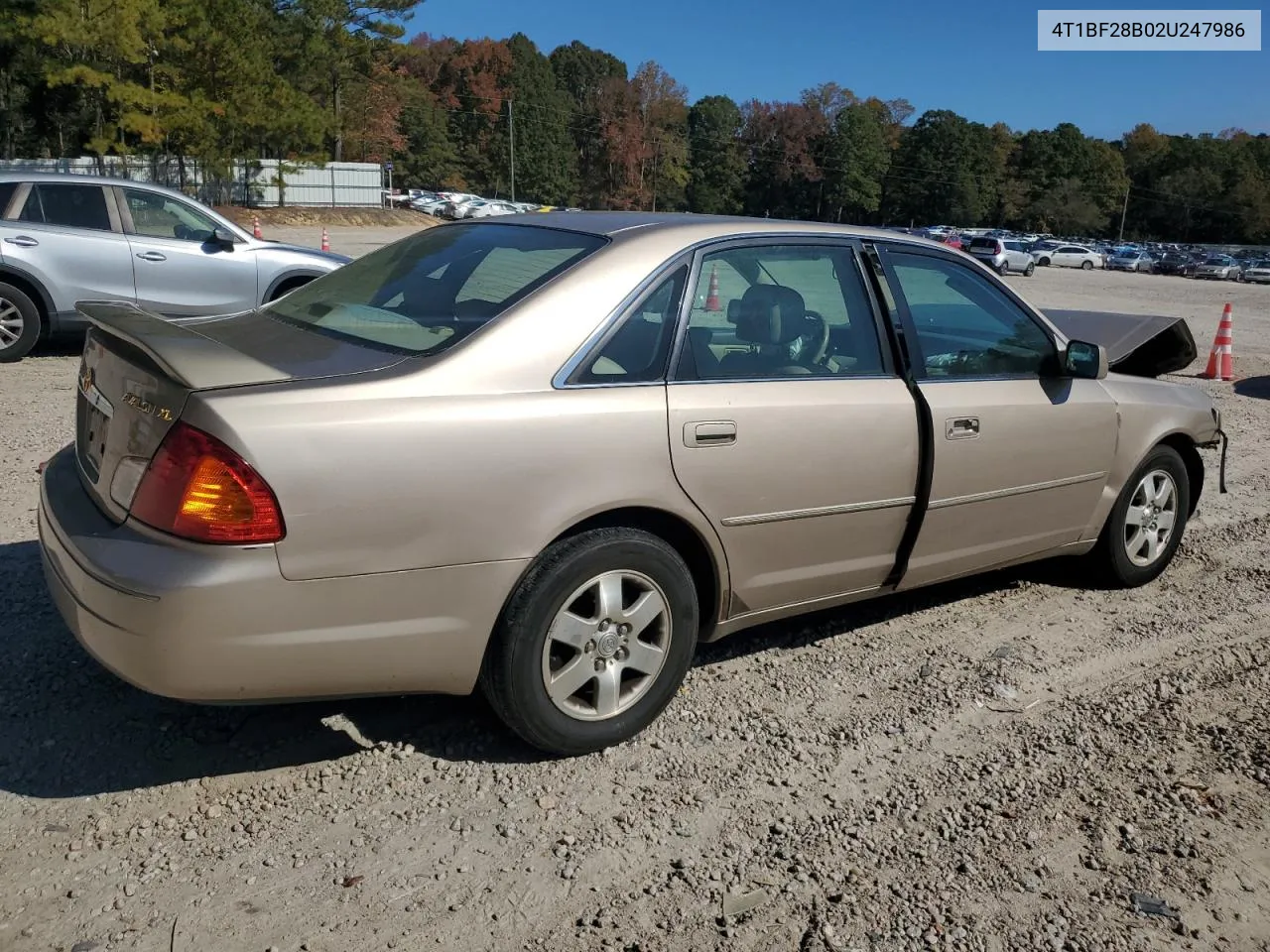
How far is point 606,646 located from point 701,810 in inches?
21.5

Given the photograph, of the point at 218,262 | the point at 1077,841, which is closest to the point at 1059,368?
the point at 1077,841

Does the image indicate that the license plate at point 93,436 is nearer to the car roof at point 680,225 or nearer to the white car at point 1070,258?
the car roof at point 680,225

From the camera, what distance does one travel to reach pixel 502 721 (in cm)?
333

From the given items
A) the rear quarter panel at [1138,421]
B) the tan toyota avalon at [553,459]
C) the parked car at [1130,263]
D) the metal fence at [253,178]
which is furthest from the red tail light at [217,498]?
the parked car at [1130,263]

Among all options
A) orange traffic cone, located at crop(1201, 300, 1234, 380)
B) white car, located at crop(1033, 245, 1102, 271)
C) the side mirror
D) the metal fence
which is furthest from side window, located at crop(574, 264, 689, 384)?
white car, located at crop(1033, 245, 1102, 271)

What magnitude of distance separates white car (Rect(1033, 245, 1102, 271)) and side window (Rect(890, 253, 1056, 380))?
57.7m

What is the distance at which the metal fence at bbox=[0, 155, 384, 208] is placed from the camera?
47.3 m

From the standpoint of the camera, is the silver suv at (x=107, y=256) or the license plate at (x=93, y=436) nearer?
the license plate at (x=93, y=436)

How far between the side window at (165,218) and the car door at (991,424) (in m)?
7.57

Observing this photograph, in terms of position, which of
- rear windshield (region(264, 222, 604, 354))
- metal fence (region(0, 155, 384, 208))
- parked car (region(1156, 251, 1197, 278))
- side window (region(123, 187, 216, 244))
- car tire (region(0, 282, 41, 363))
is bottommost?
car tire (region(0, 282, 41, 363))

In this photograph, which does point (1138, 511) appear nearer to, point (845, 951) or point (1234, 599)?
point (1234, 599)

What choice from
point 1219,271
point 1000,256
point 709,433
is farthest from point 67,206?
point 1219,271

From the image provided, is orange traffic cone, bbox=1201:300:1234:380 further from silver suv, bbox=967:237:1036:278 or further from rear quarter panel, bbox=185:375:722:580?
silver suv, bbox=967:237:1036:278

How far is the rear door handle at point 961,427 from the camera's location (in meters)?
3.96
